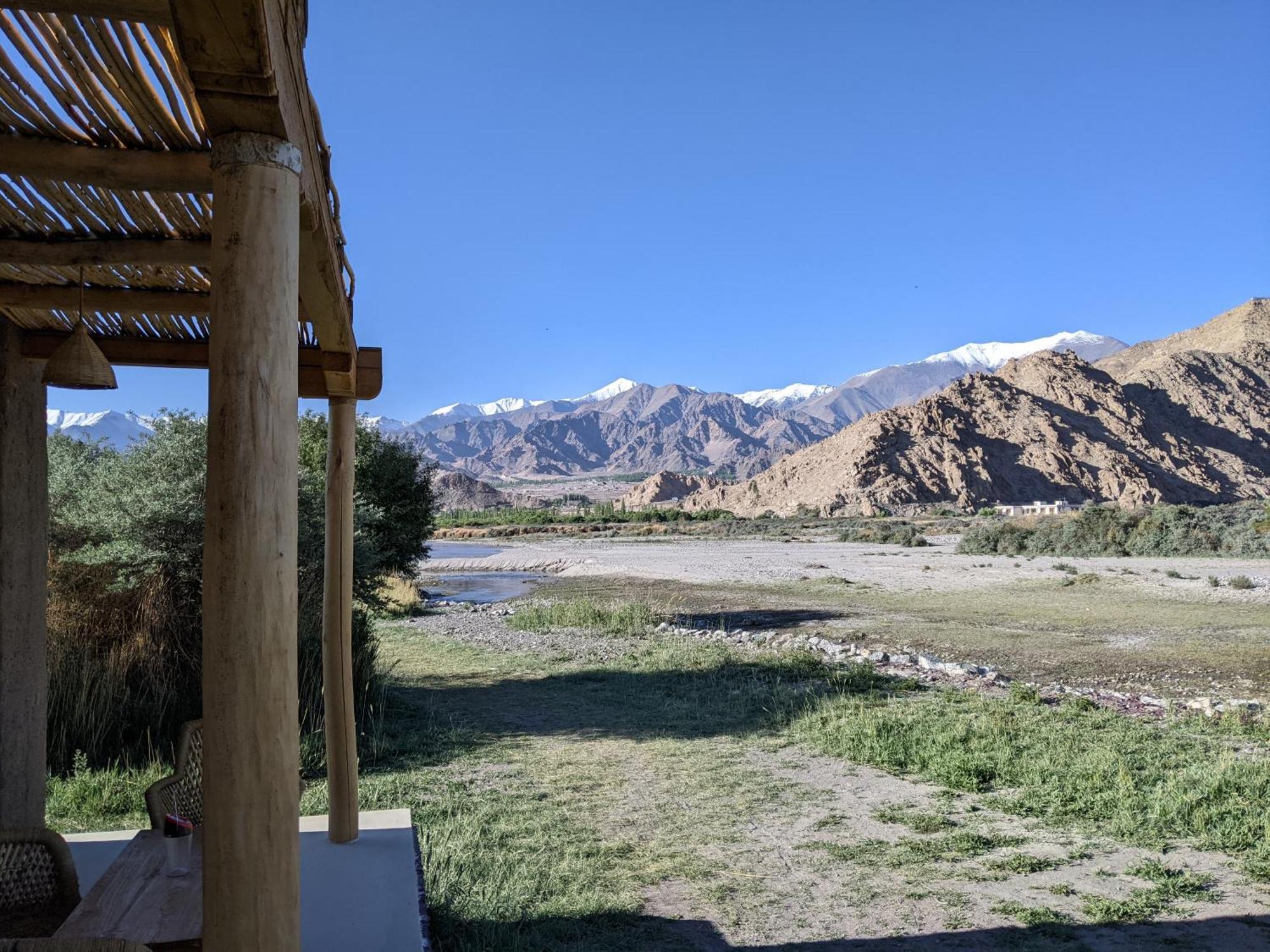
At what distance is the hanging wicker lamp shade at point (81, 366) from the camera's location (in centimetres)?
354

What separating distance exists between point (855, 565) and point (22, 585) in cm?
2793

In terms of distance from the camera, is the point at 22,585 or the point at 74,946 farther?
the point at 22,585

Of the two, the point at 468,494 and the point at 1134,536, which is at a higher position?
the point at 468,494

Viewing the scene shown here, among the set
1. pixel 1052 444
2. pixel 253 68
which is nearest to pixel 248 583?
pixel 253 68

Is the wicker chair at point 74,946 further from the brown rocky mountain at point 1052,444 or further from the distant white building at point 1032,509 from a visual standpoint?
the brown rocky mountain at point 1052,444

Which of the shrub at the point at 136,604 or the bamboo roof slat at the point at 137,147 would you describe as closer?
the bamboo roof slat at the point at 137,147

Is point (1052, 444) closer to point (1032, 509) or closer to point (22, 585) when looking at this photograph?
point (1032, 509)

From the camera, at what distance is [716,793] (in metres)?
6.51

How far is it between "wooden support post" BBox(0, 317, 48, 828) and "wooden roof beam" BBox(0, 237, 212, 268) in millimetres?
1004

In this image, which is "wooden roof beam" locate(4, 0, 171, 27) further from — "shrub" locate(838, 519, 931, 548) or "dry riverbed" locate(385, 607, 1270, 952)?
"shrub" locate(838, 519, 931, 548)

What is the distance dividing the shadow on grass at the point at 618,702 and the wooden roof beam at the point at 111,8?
6.06 m

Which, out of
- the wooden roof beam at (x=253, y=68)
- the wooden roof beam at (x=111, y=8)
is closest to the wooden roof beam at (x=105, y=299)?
the wooden roof beam at (x=253, y=68)

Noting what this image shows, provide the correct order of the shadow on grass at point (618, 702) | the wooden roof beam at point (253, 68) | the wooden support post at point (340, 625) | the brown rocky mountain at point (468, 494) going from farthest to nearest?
1. the brown rocky mountain at point (468, 494)
2. the shadow on grass at point (618, 702)
3. the wooden support post at point (340, 625)
4. the wooden roof beam at point (253, 68)

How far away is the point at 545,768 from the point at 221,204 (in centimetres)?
591
